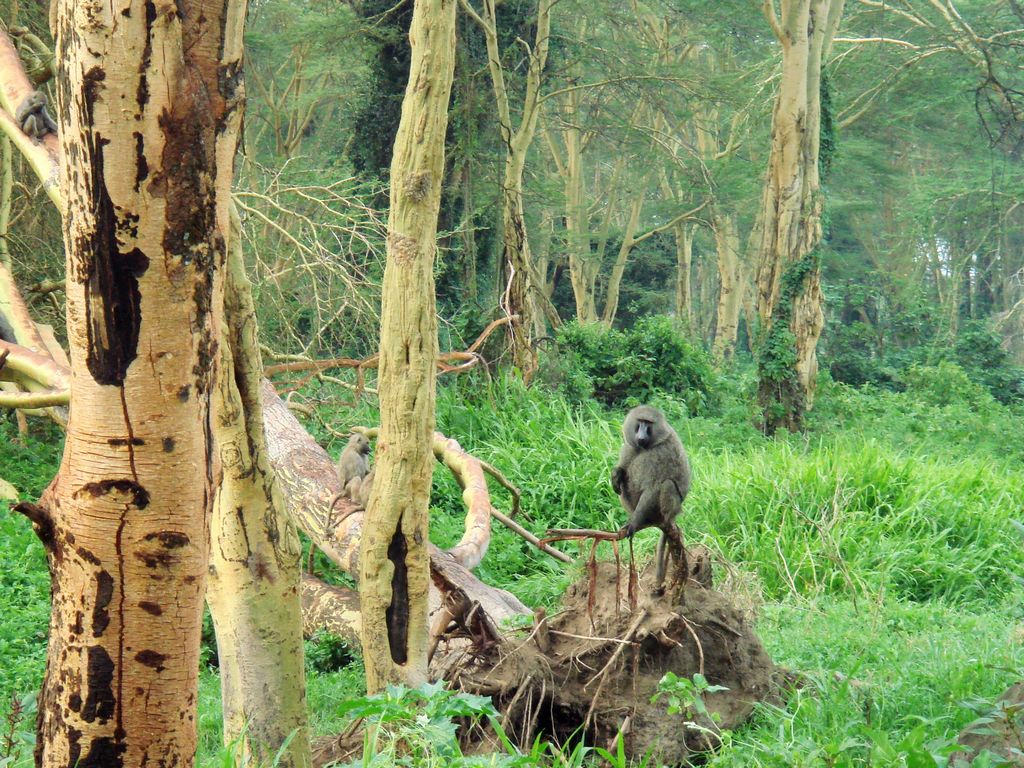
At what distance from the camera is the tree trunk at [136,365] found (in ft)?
6.60

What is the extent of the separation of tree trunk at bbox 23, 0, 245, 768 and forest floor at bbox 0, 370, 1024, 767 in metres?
0.64

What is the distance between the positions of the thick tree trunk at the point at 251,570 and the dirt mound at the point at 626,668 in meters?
0.99

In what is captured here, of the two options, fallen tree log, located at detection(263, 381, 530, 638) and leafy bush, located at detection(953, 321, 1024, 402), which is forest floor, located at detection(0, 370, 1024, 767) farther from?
leafy bush, located at detection(953, 321, 1024, 402)

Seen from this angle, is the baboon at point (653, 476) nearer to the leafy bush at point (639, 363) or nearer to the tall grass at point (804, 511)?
the tall grass at point (804, 511)

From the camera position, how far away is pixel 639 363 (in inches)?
508

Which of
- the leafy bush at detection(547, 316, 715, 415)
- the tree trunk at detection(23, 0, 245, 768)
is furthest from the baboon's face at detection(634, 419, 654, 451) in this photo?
the leafy bush at detection(547, 316, 715, 415)

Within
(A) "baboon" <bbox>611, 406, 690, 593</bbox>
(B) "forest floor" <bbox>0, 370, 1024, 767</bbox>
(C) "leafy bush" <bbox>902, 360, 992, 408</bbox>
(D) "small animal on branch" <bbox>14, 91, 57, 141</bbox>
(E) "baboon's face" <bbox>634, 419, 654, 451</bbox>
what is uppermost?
(D) "small animal on branch" <bbox>14, 91, 57, 141</bbox>

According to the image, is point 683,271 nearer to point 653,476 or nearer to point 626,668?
point 653,476

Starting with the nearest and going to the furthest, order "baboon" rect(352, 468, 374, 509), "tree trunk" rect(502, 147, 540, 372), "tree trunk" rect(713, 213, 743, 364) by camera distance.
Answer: "baboon" rect(352, 468, 374, 509)
"tree trunk" rect(502, 147, 540, 372)
"tree trunk" rect(713, 213, 743, 364)

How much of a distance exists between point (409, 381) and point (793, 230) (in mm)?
10093

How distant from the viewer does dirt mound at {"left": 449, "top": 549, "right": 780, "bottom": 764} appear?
4.22 m

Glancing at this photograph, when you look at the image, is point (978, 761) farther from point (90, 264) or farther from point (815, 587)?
point (815, 587)

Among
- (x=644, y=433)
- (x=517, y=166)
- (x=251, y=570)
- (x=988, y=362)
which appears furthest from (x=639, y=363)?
(x=251, y=570)

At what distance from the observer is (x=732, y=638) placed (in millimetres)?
4688
